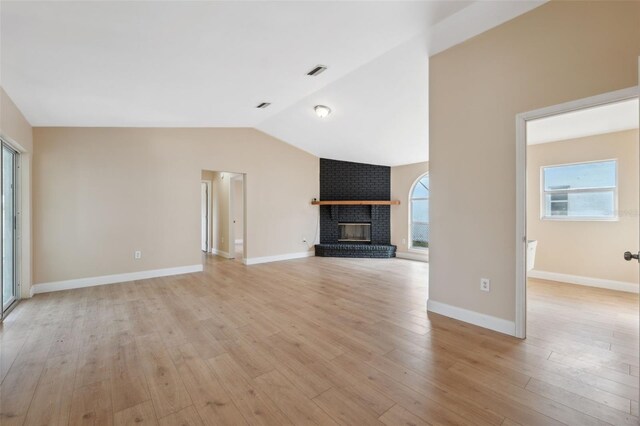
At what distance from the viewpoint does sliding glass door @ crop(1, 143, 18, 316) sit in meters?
3.23

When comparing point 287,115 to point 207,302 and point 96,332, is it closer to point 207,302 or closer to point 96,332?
point 207,302

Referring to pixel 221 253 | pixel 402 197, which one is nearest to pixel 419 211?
pixel 402 197

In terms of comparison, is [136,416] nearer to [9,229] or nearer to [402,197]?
[9,229]

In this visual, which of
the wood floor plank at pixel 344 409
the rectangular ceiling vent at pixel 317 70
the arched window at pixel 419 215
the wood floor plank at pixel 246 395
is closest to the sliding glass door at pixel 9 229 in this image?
the wood floor plank at pixel 246 395

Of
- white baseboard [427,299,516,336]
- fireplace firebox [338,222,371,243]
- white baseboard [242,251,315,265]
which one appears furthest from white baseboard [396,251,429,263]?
white baseboard [427,299,516,336]

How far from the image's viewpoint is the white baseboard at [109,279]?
3833 mm

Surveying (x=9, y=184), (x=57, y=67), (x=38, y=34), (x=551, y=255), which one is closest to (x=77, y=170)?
(x=9, y=184)

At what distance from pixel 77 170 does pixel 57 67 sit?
210 centimetres

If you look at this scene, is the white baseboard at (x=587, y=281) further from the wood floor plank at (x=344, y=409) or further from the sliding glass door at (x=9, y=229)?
the sliding glass door at (x=9, y=229)

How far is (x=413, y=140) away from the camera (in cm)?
520

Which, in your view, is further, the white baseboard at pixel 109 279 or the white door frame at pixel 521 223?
the white baseboard at pixel 109 279

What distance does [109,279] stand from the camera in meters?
4.25

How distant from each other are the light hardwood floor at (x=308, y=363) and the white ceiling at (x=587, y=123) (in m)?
2.15

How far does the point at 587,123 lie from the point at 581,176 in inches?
40.2
